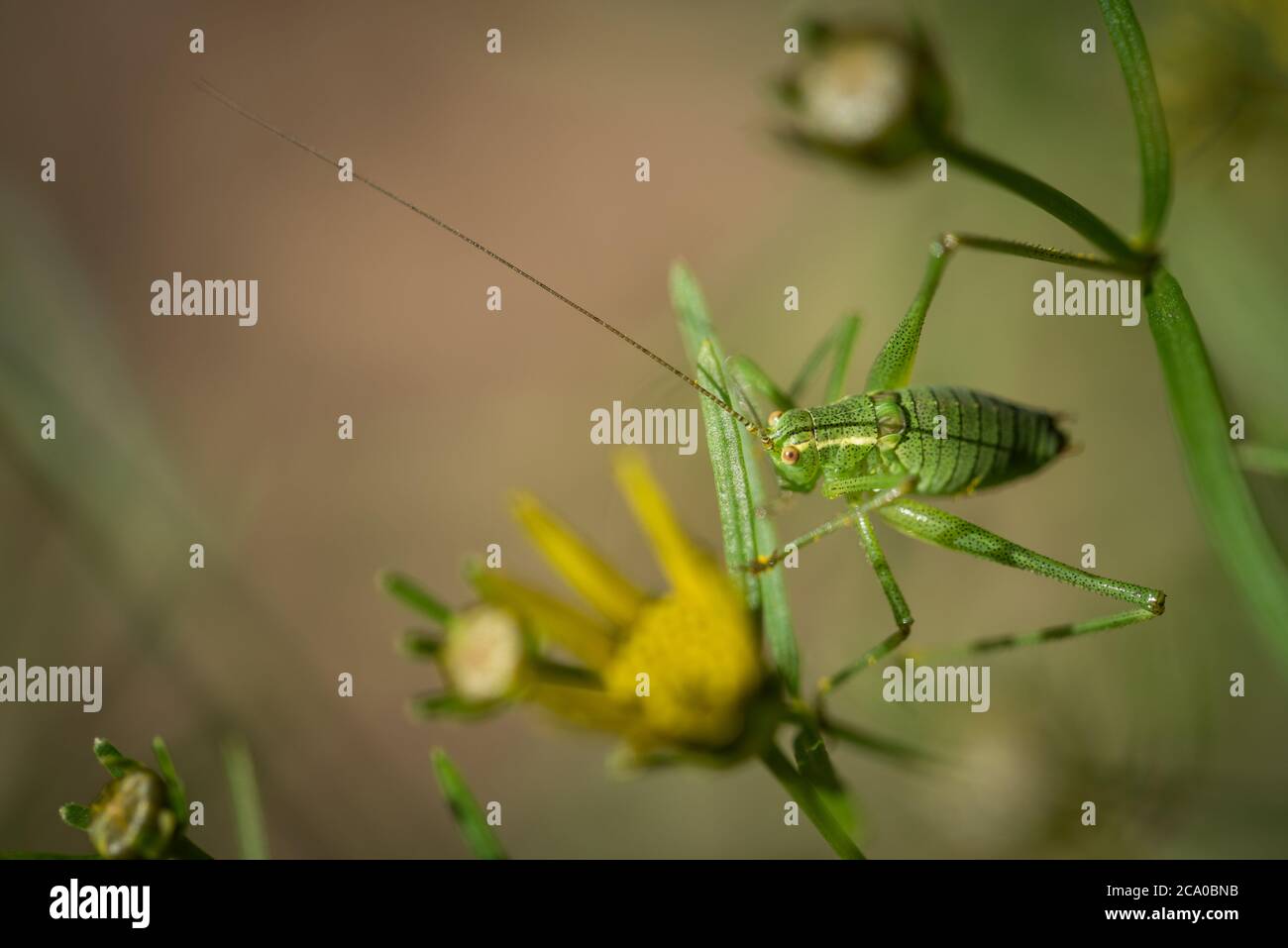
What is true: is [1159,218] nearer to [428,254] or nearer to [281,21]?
[428,254]

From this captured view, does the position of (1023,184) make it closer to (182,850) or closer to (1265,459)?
(1265,459)

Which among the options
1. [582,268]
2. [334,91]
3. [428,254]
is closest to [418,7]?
[334,91]

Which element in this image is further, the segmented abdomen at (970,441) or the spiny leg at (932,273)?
the segmented abdomen at (970,441)

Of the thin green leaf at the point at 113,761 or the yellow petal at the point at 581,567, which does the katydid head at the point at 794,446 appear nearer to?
the yellow petal at the point at 581,567

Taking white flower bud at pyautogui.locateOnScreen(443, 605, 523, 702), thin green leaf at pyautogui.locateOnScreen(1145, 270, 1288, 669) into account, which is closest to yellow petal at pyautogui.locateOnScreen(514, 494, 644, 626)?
white flower bud at pyautogui.locateOnScreen(443, 605, 523, 702)

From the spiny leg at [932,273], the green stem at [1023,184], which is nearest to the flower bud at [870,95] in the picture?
the green stem at [1023,184]

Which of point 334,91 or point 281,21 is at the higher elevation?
point 281,21
